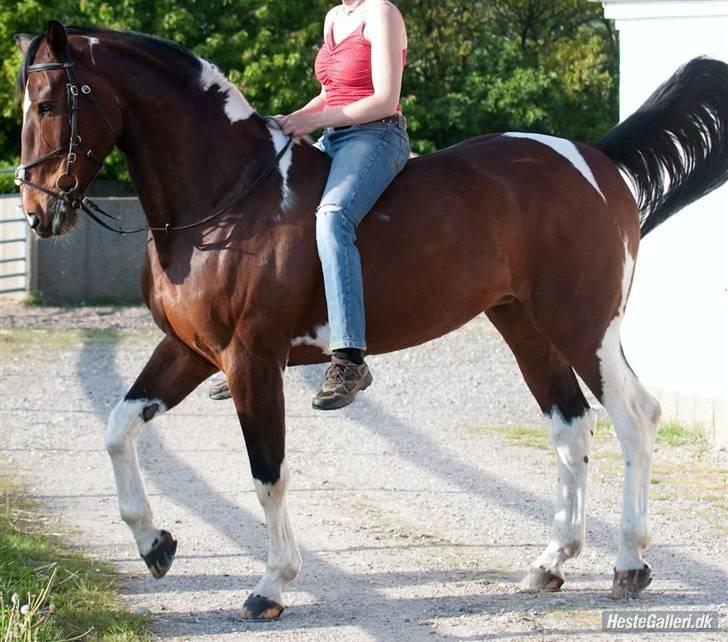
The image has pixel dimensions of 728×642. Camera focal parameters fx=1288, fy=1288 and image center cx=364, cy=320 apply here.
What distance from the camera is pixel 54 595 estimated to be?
5258 mm

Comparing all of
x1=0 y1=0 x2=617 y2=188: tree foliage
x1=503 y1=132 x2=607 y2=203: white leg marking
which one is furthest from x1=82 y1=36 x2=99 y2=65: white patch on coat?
x1=0 y1=0 x2=617 y2=188: tree foliage

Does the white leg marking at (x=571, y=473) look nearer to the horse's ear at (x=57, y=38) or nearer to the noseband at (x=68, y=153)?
the noseband at (x=68, y=153)

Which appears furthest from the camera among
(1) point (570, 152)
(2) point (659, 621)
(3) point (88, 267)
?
(3) point (88, 267)

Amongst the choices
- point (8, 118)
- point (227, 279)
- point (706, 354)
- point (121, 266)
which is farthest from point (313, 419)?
point (8, 118)

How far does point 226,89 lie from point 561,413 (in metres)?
2.15

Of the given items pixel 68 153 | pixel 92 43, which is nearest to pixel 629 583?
pixel 68 153

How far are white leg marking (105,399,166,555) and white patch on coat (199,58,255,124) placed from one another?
128 cm

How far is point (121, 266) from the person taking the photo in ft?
54.8

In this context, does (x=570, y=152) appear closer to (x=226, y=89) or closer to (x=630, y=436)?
(x=630, y=436)

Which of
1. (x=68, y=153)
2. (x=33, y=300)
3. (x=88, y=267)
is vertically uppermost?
(x=68, y=153)

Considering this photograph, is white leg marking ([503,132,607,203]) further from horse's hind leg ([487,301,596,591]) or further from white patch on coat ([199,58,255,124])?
white patch on coat ([199,58,255,124])

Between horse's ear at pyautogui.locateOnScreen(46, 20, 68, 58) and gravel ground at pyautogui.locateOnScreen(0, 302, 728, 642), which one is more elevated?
horse's ear at pyautogui.locateOnScreen(46, 20, 68, 58)

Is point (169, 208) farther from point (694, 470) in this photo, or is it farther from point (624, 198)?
point (694, 470)

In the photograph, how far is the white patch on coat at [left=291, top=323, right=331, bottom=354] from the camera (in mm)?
5461
